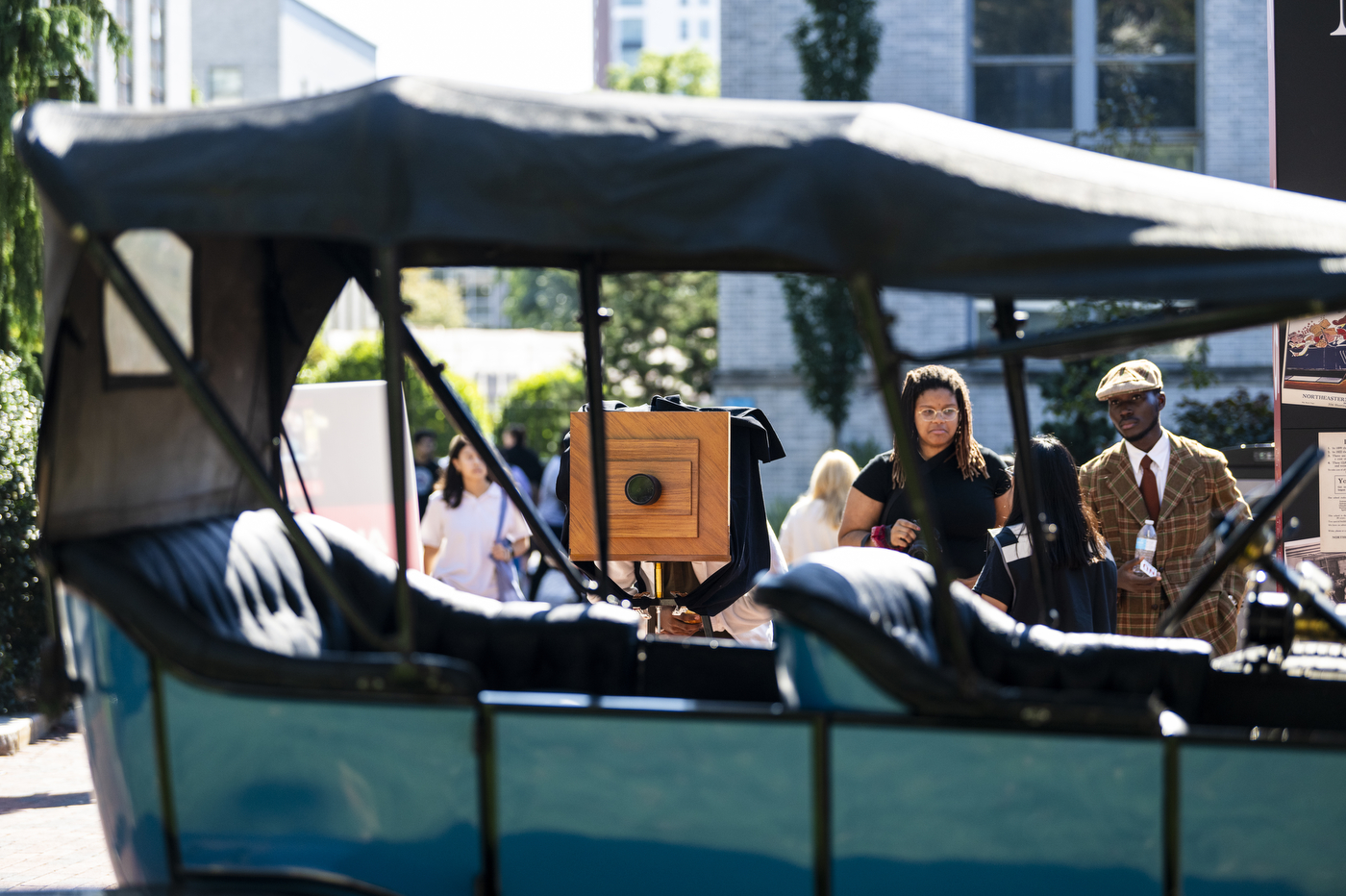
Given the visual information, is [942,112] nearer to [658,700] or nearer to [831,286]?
[831,286]

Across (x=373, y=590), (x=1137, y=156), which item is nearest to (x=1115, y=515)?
(x=373, y=590)

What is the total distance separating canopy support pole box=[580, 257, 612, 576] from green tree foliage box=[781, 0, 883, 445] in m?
12.1

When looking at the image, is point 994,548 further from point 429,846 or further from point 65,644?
point 65,644

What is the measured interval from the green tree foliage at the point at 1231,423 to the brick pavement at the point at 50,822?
387 inches

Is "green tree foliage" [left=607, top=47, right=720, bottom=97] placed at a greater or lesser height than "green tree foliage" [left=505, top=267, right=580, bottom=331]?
greater

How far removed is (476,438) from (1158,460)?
2.98 metres

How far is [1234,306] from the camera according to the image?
8.45 feet

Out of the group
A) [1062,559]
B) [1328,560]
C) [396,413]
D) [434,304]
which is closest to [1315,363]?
[1328,560]

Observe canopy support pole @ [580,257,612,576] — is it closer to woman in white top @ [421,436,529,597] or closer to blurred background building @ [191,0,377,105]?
woman in white top @ [421,436,529,597]

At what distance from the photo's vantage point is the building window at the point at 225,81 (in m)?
41.3

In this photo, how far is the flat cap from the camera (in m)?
4.92

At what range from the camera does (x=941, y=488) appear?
16.4ft

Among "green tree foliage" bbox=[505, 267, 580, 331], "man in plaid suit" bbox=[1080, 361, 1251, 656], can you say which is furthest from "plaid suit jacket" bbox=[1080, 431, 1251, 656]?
"green tree foliage" bbox=[505, 267, 580, 331]

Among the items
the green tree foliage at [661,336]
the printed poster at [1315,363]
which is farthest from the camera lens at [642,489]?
Result: the green tree foliage at [661,336]
